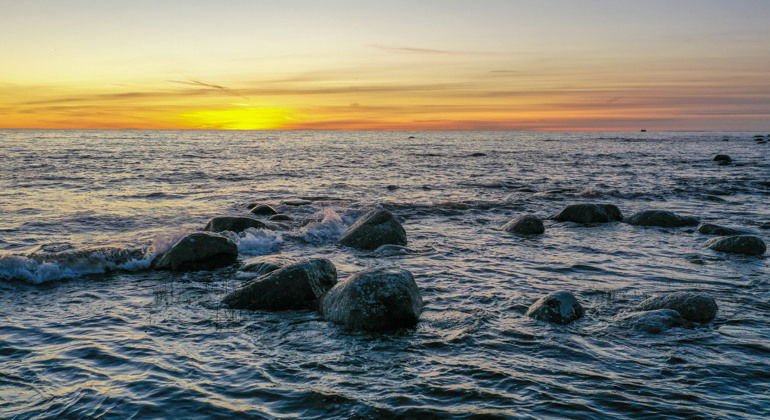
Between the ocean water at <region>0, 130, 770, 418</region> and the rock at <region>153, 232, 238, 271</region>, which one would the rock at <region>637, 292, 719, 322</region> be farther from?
the rock at <region>153, 232, 238, 271</region>

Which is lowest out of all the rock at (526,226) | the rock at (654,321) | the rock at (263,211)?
the rock at (263,211)

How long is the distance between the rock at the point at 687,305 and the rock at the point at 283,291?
533 cm

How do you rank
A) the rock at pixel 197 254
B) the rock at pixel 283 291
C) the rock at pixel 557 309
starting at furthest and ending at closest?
the rock at pixel 197 254, the rock at pixel 283 291, the rock at pixel 557 309

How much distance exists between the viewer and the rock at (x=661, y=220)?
51.2ft

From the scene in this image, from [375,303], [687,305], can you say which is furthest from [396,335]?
[687,305]

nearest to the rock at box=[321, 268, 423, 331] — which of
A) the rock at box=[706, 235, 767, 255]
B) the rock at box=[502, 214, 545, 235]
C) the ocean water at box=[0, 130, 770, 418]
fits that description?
the ocean water at box=[0, 130, 770, 418]

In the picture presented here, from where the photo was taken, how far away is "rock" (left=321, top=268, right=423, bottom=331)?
291 inches

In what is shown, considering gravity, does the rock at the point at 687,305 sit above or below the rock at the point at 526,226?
above

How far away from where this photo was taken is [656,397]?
5.30m

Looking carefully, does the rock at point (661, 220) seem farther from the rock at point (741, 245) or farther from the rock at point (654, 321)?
the rock at point (654, 321)

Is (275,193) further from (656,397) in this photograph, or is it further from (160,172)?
(656,397)

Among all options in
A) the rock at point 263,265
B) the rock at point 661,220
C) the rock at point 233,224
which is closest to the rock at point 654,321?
the rock at point 263,265

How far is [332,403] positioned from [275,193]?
2096 centimetres

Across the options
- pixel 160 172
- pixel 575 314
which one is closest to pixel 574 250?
pixel 575 314
